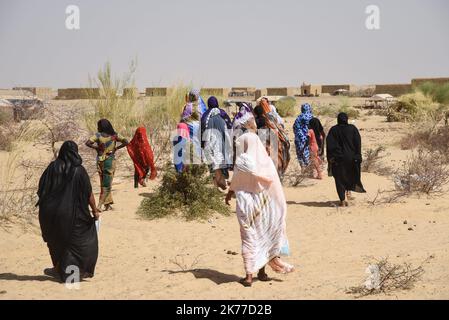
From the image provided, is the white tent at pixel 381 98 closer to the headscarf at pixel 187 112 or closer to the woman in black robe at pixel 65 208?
Answer: the headscarf at pixel 187 112

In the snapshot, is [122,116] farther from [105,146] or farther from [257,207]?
[257,207]

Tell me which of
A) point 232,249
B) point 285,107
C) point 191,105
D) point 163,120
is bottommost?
point 232,249

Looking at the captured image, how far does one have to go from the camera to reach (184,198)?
9.41m

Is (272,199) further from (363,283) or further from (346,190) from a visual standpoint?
(346,190)

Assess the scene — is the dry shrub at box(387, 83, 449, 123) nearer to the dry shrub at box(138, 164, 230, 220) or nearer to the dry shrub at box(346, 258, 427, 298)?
the dry shrub at box(138, 164, 230, 220)

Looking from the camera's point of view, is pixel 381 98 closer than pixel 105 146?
No

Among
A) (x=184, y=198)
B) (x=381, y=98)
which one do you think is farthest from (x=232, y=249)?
(x=381, y=98)

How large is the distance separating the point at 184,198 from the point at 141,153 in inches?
41.6

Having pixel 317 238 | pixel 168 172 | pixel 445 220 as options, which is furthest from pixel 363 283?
pixel 168 172

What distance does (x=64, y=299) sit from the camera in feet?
18.0

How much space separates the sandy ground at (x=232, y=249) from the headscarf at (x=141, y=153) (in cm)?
64

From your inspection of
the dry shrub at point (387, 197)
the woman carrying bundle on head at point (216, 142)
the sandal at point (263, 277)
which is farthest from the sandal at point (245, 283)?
the woman carrying bundle on head at point (216, 142)

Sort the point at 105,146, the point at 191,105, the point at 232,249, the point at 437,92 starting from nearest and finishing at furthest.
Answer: the point at 232,249 → the point at 105,146 → the point at 191,105 → the point at 437,92

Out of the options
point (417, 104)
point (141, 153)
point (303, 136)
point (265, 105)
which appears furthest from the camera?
point (417, 104)
